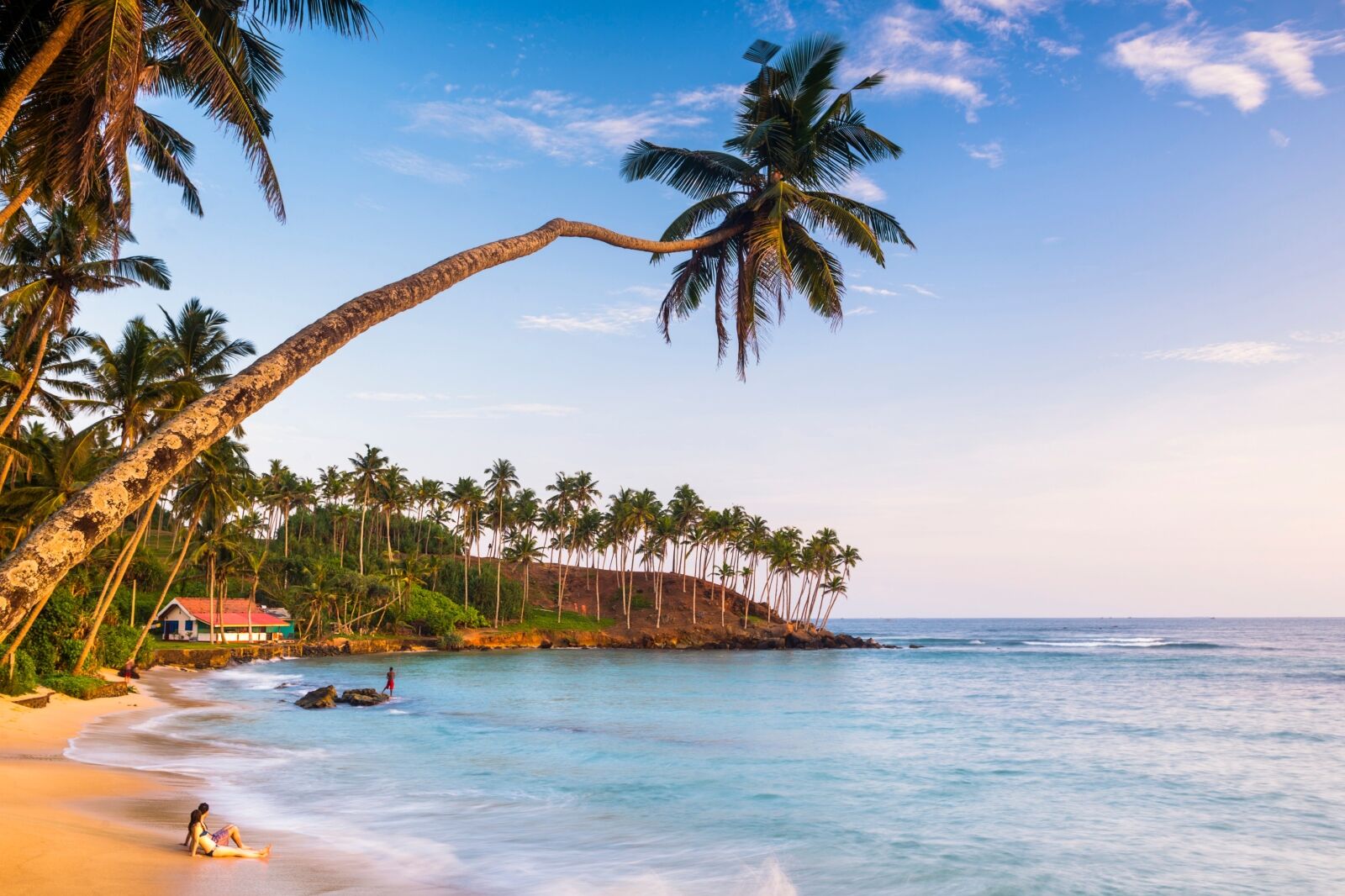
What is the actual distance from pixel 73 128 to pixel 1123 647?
365 feet

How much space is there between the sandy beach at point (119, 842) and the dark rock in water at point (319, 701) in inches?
543

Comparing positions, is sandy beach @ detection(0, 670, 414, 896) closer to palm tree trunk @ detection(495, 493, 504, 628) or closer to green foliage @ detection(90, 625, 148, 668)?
green foliage @ detection(90, 625, 148, 668)

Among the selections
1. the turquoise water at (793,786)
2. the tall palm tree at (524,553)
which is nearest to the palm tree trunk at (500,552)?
the tall palm tree at (524,553)

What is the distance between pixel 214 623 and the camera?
207 ft

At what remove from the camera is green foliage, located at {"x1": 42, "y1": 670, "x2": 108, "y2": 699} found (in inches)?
1070

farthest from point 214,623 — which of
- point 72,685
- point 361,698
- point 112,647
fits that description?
point 72,685

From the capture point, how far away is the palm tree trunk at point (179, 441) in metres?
4.16

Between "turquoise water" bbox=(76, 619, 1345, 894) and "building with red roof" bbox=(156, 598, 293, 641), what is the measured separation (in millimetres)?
25106

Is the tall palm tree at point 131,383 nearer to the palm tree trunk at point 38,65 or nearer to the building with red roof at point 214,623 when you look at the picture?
the palm tree trunk at point 38,65

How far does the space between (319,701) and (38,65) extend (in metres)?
28.8

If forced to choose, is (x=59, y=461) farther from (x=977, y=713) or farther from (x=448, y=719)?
(x=977, y=713)

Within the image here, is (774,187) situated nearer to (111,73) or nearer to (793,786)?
→ (111,73)

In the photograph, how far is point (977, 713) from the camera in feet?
115

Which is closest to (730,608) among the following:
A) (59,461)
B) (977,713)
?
(977,713)
